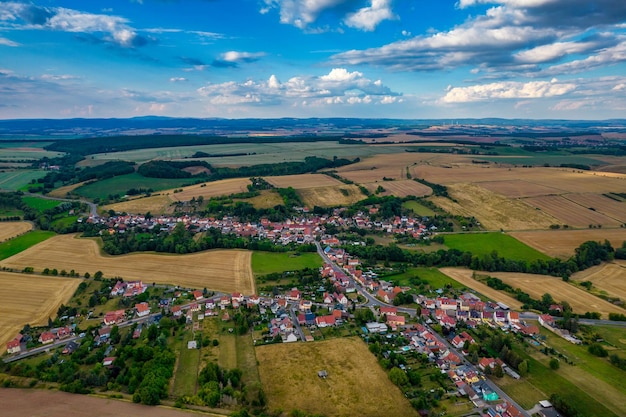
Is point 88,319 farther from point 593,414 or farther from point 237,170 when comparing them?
point 237,170

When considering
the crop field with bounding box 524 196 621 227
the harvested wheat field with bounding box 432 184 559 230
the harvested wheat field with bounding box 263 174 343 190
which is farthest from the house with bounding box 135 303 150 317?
the crop field with bounding box 524 196 621 227

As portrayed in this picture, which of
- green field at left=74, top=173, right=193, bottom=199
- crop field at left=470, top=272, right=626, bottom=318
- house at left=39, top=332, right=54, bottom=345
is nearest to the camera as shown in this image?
house at left=39, top=332, right=54, bottom=345

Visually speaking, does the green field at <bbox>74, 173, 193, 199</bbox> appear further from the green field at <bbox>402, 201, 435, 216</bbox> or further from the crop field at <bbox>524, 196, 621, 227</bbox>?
the crop field at <bbox>524, 196, 621, 227</bbox>

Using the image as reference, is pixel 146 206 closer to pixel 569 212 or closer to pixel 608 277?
pixel 608 277

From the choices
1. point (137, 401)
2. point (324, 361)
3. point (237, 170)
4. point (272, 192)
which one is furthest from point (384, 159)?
point (137, 401)

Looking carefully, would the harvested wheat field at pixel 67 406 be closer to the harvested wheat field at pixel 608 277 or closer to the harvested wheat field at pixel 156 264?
the harvested wheat field at pixel 156 264

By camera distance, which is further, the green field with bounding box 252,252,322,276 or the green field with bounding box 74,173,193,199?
the green field with bounding box 74,173,193,199

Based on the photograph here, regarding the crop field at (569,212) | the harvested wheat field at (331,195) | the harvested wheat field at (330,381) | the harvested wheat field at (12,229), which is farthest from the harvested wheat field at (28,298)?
the crop field at (569,212)

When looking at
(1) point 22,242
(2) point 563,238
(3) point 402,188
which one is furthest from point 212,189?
(2) point 563,238
